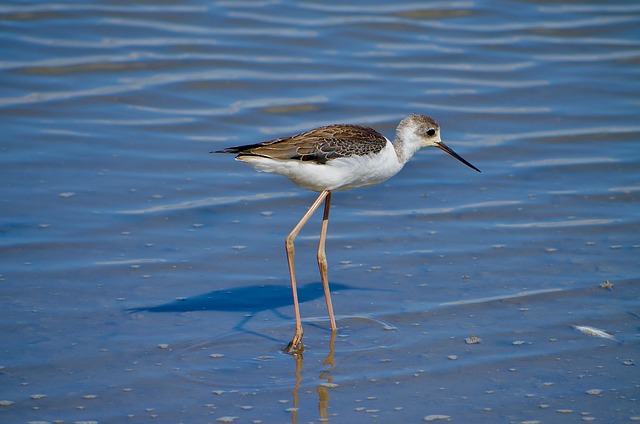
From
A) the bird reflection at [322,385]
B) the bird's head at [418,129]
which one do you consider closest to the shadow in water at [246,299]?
the bird reflection at [322,385]

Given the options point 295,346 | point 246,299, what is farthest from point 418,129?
point 295,346

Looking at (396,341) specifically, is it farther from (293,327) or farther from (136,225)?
(136,225)

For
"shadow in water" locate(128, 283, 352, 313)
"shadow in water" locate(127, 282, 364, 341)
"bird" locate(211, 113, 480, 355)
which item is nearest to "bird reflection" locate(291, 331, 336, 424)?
"bird" locate(211, 113, 480, 355)

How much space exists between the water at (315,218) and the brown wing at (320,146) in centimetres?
109

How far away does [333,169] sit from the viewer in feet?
21.7

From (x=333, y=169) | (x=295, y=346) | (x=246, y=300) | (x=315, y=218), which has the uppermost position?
(x=333, y=169)

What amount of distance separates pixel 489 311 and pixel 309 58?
6208 mm

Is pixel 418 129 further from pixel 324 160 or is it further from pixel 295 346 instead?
pixel 295 346

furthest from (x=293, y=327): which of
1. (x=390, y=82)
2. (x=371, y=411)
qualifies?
(x=390, y=82)

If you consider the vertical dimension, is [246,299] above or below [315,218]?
below

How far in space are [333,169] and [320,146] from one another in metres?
0.18

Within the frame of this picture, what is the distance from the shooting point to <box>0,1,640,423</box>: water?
591 centimetres

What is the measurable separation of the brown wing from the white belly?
3 centimetres

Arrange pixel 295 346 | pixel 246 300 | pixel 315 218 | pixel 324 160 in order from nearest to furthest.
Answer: pixel 295 346
pixel 324 160
pixel 246 300
pixel 315 218
